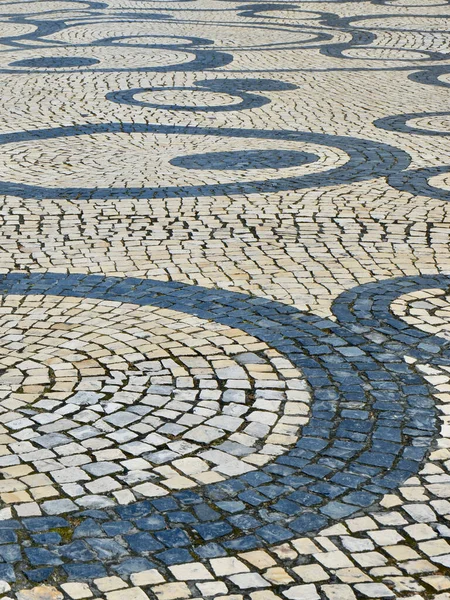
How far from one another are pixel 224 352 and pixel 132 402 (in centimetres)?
73

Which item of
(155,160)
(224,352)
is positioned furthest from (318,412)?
(155,160)

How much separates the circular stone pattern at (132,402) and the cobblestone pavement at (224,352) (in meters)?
0.01

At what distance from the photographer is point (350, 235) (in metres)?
7.16

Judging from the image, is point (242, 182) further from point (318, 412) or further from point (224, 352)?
point (318, 412)

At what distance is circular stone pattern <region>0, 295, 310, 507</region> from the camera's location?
3889 millimetres

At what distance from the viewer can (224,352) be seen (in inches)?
197

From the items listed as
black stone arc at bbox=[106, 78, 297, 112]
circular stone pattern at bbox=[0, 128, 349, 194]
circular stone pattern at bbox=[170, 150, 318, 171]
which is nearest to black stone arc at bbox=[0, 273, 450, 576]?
circular stone pattern at bbox=[0, 128, 349, 194]

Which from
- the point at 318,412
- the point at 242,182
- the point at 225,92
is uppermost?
the point at 225,92

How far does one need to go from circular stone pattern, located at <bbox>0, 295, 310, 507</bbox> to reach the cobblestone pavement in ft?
0.04

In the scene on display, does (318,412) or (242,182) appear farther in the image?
(242,182)

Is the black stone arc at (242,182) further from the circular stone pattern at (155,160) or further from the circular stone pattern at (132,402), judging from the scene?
the circular stone pattern at (132,402)

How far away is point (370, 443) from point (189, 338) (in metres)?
1.39

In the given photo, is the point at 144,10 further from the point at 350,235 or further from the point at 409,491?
the point at 409,491

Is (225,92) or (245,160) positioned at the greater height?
(225,92)
